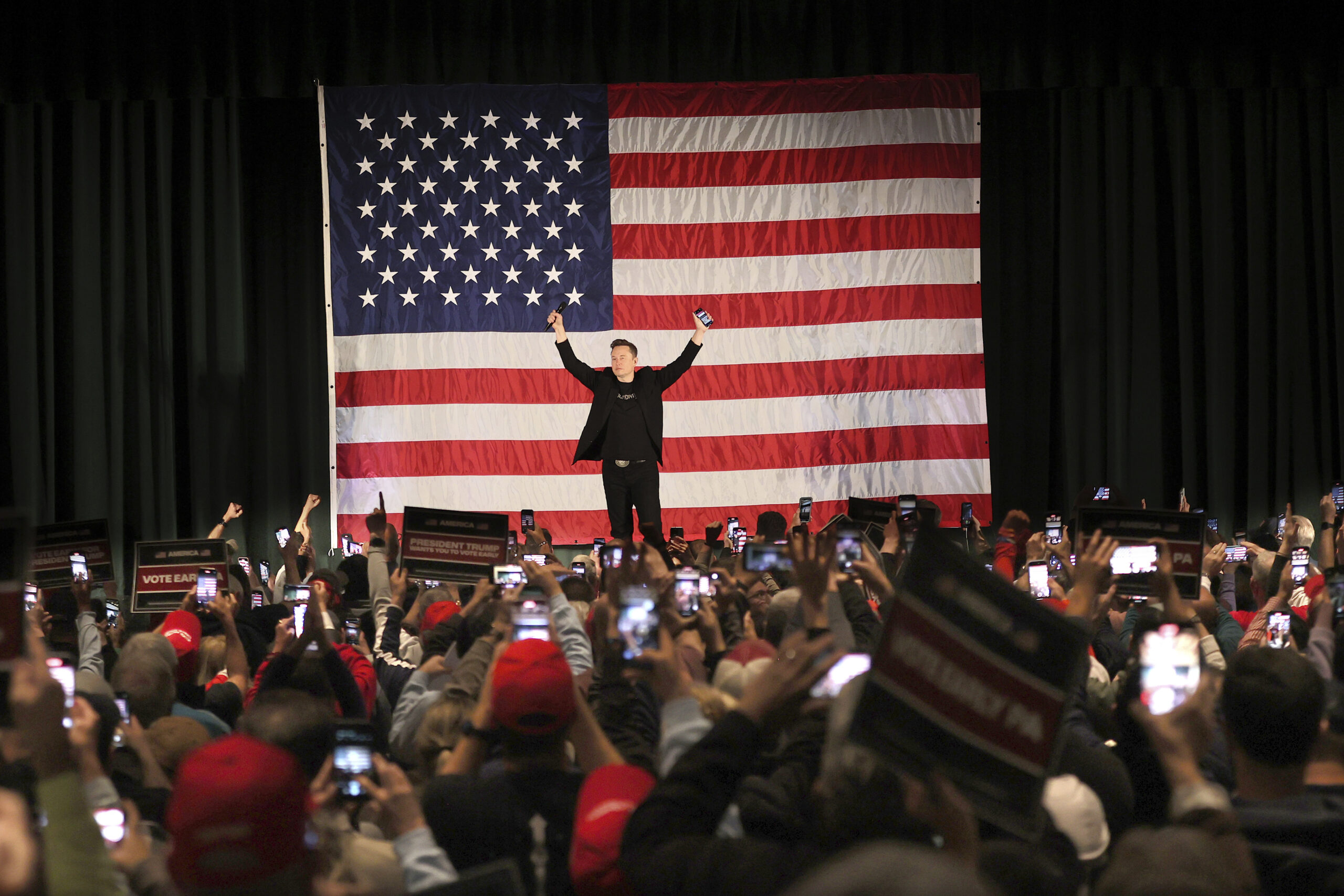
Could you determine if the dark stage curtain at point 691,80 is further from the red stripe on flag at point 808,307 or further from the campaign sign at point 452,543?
the campaign sign at point 452,543

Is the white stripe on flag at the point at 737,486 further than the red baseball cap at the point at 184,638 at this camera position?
Yes

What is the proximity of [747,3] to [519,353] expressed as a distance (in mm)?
3789

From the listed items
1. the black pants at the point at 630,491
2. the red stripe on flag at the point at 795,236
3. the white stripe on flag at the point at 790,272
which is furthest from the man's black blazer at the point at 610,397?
the red stripe on flag at the point at 795,236

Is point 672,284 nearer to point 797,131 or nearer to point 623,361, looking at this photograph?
point 797,131

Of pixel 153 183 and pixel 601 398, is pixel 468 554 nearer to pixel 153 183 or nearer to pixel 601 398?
pixel 601 398

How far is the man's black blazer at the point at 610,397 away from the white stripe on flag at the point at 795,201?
2.07 meters

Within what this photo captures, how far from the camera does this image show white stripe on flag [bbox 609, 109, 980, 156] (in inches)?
455

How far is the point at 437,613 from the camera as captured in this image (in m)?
4.47

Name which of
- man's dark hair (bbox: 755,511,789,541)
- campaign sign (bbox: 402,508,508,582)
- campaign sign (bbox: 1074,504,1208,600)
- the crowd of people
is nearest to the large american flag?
man's dark hair (bbox: 755,511,789,541)

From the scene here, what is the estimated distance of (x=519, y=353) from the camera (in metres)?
11.5

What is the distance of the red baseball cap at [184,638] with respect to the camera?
171 inches

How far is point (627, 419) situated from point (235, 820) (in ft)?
28.0

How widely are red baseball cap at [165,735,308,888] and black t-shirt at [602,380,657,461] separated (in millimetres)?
8467


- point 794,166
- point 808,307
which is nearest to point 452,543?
point 808,307
